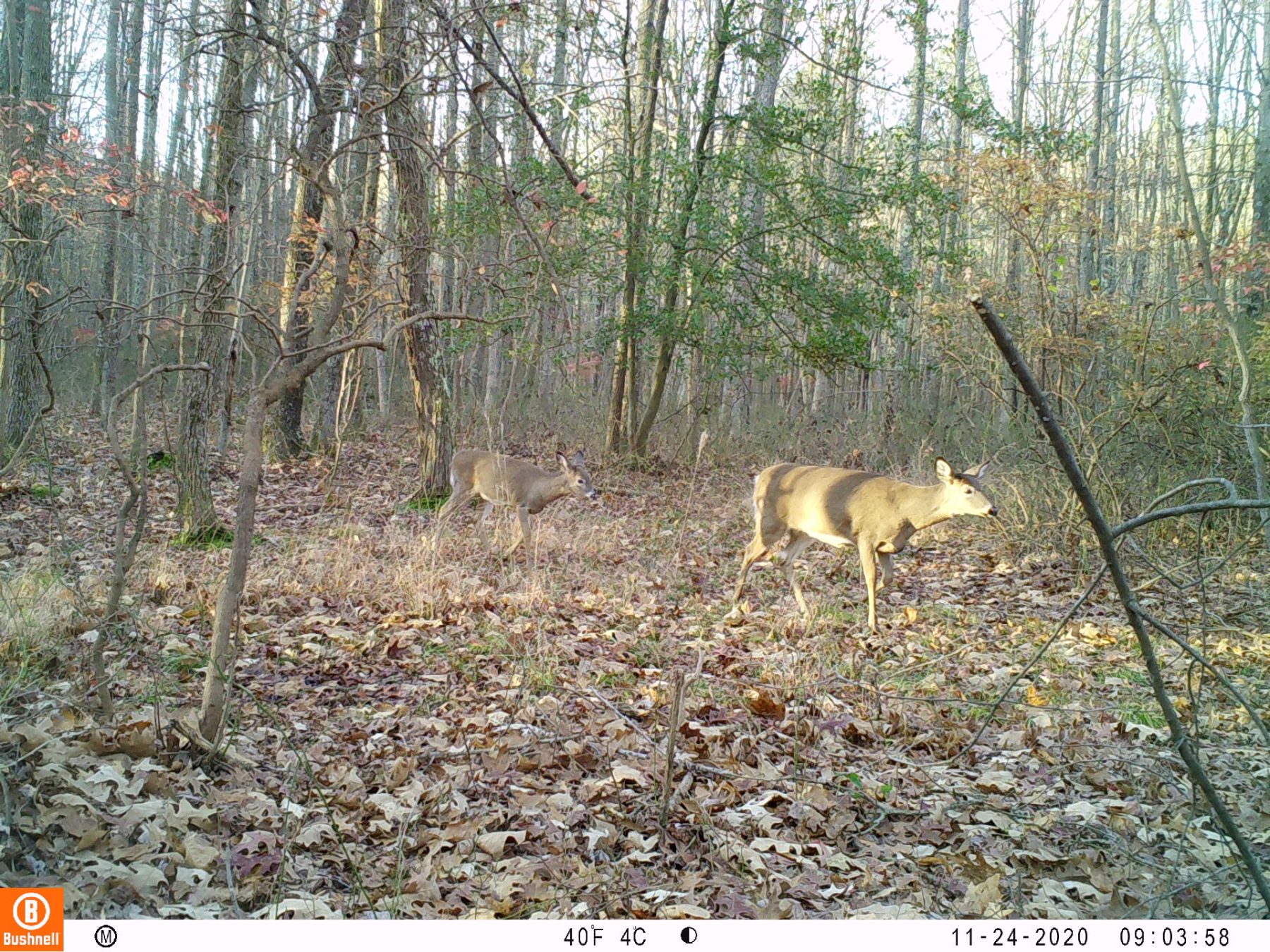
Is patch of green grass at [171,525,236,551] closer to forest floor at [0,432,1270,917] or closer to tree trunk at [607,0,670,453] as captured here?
forest floor at [0,432,1270,917]

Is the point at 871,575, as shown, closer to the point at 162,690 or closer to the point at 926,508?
the point at 926,508

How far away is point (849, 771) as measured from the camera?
4648 millimetres

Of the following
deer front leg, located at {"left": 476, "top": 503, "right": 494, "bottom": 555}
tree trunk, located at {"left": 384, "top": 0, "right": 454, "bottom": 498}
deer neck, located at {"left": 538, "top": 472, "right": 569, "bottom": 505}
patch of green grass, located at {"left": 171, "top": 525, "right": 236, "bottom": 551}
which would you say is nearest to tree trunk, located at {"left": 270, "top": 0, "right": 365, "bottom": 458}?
tree trunk, located at {"left": 384, "top": 0, "right": 454, "bottom": 498}

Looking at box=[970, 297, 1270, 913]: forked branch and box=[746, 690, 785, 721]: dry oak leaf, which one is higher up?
box=[970, 297, 1270, 913]: forked branch

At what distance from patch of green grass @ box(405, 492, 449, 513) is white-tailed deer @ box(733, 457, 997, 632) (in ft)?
13.7

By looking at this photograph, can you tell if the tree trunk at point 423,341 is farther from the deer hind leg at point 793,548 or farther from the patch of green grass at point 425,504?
the deer hind leg at point 793,548

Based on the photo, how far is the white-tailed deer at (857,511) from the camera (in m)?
7.98

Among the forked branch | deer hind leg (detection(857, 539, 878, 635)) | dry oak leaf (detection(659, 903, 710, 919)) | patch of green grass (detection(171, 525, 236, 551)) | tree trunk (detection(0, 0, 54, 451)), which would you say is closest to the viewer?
the forked branch

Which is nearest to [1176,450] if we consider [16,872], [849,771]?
[849,771]

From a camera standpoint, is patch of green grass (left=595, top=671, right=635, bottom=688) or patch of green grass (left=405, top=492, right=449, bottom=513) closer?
patch of green grass (left=595, top=671, right=635, bottom=688)

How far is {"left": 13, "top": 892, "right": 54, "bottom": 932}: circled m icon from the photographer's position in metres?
2.66

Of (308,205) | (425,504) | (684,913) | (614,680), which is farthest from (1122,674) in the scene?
(308,205)

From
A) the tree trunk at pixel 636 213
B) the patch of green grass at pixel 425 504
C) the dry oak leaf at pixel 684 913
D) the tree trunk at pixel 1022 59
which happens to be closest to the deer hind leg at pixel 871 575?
the dry oak leaf at pixel 684 913
